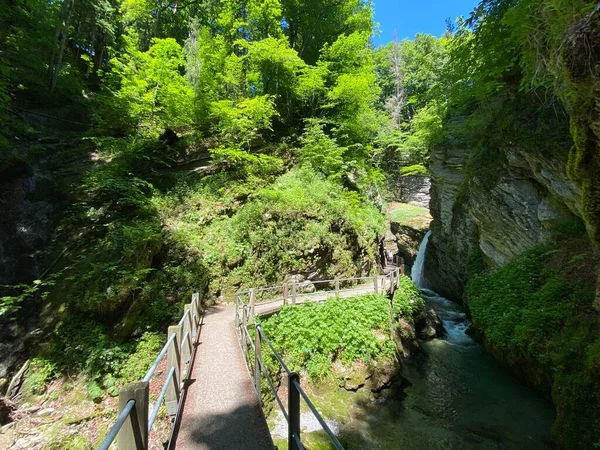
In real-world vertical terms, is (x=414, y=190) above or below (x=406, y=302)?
above

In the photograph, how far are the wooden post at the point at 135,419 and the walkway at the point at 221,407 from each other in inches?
52.2

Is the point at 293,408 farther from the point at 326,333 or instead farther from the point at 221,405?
the point at 326,333

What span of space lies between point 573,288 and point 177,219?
1368 centimetres

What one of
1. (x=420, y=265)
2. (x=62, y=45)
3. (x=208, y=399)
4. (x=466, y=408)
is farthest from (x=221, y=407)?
(x=420, y=265)

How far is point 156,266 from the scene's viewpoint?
1042 cm

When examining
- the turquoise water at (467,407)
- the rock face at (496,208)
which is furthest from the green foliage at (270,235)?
the rock face at (496,208)

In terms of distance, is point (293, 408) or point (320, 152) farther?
point (320, 152)

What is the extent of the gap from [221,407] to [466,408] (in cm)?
763

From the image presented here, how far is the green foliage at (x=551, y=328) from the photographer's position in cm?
593

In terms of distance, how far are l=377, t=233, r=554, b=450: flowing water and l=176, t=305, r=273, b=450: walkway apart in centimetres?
398

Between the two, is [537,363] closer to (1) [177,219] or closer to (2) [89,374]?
(2) [89,374]

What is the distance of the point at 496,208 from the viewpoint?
43.3 ft

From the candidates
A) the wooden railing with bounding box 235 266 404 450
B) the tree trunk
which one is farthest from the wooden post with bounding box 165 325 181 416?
the tree trunk

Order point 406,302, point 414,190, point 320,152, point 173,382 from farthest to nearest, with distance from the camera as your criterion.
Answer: point 414,190, point 320,152, point 406,302, point 173,382
